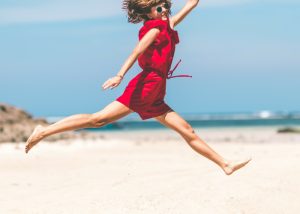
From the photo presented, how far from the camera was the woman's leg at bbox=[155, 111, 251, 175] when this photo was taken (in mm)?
7090

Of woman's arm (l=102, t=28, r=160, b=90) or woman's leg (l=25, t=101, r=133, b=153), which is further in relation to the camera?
woman's leg (l=25, t=101, r=133, b=153)

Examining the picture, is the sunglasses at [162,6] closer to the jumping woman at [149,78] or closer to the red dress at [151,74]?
the jumping woman at [149,78]

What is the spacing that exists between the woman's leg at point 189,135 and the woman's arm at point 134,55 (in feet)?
2.37

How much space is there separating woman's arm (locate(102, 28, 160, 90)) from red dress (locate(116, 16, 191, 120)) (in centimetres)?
9

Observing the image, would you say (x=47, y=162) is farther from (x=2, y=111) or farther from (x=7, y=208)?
(x=2, y=111)

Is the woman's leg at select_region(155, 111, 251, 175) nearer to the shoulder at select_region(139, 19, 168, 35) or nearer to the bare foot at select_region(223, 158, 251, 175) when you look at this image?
the bare foot at select_region(223, 158, 251, 175)

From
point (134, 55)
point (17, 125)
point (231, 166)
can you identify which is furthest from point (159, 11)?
point (17, 125)

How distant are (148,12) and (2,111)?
13024 millimetres

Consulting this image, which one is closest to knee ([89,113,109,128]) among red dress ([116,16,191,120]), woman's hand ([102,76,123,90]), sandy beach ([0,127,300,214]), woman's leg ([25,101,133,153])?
woman's leg ([25,101,133,153])

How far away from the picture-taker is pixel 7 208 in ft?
28.7

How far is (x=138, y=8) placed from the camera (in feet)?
23.1

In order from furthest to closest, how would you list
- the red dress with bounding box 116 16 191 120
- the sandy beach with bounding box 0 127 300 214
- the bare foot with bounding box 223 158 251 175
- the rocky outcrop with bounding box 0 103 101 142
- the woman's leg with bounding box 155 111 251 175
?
1. the rocky outcrop with bounding box 0 103 101 142
2. the sandy beach with bounding box 0 127 300 214
3. the bare foot with bounding box 223 158 251 175
4. the woman's leg with bounding box 155 111 251 175
5. the red dress with bounding box 116 16 191 120

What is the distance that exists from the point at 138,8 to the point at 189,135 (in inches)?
52.3

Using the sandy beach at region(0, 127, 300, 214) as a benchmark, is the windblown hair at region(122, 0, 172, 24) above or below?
above
